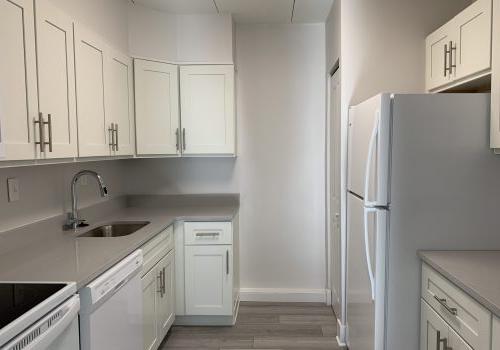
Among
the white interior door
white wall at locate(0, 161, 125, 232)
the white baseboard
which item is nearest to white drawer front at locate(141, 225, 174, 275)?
white wall at locate(0, 161, 125, 232)

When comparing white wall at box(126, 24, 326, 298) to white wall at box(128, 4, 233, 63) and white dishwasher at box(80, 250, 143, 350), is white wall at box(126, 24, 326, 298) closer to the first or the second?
white wall at box(128, 4, 233, 63)

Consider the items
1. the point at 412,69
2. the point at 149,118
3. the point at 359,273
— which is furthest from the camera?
the point at 149,118

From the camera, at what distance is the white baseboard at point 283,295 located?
12.3 feet

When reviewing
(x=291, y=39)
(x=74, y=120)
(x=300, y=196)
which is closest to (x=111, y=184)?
(x=74, y=120)

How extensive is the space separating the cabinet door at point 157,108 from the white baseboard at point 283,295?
1.52 m

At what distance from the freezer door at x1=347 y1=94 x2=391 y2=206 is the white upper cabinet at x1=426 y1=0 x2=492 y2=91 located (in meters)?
0.50

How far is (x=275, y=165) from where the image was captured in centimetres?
374

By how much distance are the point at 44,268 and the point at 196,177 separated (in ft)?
6.86

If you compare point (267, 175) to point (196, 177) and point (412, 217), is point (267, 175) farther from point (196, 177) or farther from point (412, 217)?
point (412, 217)

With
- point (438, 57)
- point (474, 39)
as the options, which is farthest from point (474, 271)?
point (438, 57)

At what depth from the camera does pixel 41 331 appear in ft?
4.10

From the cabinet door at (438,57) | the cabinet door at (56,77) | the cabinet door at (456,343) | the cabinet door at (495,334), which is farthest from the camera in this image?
the cabinet door at (438,57)

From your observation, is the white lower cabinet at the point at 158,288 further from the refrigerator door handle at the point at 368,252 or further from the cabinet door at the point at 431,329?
the cabinet door at the point at 431,329

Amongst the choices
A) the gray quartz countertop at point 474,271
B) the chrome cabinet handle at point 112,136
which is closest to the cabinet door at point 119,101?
the chrome cabinet handle at point 112,136
